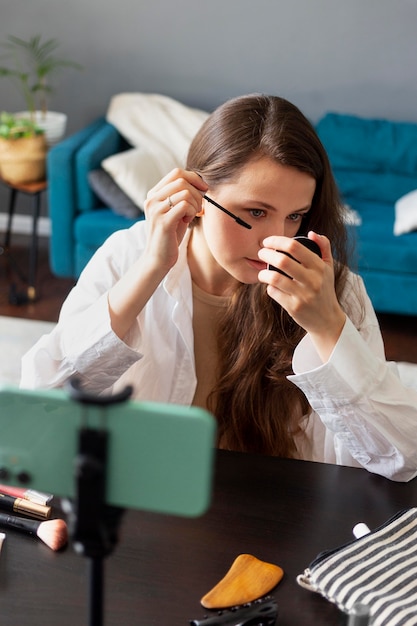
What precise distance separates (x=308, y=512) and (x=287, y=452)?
15.5 inches

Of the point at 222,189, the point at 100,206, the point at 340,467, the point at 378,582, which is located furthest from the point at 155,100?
the point at 378,582

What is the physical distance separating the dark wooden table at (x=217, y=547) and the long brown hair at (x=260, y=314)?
27cm

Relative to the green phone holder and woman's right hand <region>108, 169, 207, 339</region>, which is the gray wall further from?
the green phone holder

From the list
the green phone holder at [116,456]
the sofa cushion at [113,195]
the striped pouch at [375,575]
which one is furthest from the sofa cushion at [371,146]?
the green phone holder at [116,456]

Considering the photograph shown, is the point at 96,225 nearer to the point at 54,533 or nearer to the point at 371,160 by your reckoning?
the point at 371,160

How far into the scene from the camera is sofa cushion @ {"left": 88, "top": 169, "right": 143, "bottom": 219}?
351 centimetres

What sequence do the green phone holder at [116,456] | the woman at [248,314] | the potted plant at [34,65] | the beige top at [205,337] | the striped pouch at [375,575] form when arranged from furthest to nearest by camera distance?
the potted plant at [34,65]
the beige top at [205,337]
the woman at [248,314]
the striped pouch at [375,575]
the green phone holder at [116,456]

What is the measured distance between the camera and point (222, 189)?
4.45ft

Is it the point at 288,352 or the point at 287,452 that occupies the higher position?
the point at 288,352

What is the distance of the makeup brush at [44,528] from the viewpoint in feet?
3.12

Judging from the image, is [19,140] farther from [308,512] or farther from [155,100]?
[308,512]

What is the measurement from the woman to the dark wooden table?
0.38 feet

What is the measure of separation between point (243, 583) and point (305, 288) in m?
0.39

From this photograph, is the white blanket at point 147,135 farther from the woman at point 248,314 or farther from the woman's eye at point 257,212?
the woman's eye at point 257,212
